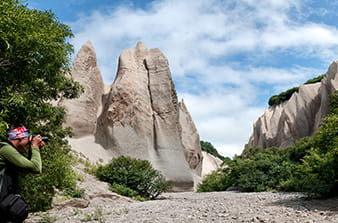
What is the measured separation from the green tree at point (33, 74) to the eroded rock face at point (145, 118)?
1295 cm

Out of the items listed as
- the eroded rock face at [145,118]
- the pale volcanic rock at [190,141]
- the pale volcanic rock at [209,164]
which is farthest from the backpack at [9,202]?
the pale volcanic rock at [209,164]

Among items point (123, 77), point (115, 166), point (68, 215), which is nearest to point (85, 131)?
point (123, 77)

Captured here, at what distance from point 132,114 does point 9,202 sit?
18659 millimetres

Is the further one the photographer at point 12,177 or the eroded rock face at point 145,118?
the eroded rock face at point 145,118

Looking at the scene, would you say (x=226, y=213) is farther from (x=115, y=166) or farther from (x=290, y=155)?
(x=290, y=155)

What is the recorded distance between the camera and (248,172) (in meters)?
15.2

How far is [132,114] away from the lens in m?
21.7

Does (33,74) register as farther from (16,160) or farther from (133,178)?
(133,178)

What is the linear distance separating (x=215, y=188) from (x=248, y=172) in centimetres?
367

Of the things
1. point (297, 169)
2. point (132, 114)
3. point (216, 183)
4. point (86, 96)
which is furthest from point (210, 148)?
point (297, 169)

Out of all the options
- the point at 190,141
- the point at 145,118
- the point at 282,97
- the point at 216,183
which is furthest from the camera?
the point at 282,97

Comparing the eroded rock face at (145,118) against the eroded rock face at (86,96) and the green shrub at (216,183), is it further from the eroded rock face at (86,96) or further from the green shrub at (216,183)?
the green shrub at (216,183)

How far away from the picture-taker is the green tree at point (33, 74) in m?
5.60

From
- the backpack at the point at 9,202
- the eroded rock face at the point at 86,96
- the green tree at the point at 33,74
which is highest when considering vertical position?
the eroded rock face at the point at 86,96
